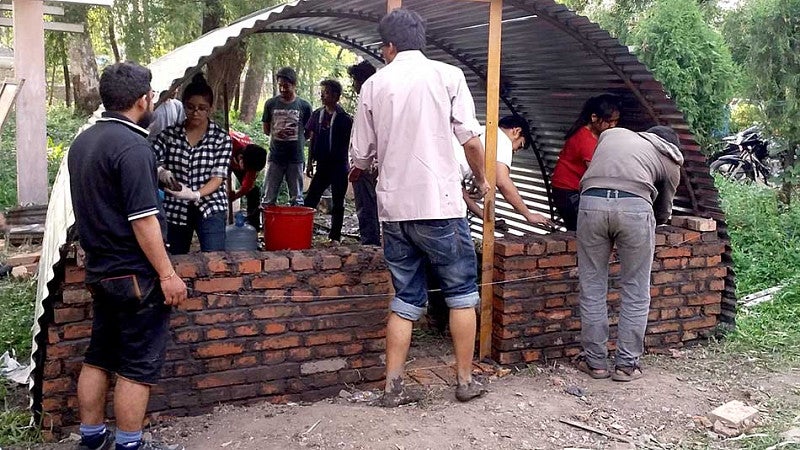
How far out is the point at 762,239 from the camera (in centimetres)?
795

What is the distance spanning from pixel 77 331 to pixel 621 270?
328 cm

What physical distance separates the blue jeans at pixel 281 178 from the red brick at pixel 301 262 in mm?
4462

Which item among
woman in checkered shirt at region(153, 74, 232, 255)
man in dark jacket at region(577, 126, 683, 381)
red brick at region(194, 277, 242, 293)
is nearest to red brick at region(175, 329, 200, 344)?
red brick at region(194, 277, 242, 293)

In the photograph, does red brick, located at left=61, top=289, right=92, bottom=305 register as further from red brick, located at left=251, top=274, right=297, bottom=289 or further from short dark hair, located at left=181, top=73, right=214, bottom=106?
short dark hair, located at left=181, top=73, right=214, bottom=106

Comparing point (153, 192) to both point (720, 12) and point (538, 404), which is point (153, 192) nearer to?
point (538, 404)

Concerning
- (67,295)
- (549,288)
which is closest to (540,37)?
(549,288)

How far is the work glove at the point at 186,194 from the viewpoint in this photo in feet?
15.1

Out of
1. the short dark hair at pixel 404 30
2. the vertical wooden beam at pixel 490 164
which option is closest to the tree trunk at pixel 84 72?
the vertical wooden beam at pixel 490 164

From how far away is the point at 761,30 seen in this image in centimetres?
829

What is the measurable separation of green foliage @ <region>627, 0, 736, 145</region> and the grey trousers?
4.19 meters

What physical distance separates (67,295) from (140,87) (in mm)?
1180

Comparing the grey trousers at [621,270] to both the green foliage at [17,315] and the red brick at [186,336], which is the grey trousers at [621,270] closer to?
the red brick at [186,336]

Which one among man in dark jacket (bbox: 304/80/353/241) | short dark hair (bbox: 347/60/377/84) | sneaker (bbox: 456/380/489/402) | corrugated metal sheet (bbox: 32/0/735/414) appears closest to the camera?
sneaker (bbox: 456/380/489/402)

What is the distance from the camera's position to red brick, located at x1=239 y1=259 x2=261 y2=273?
413 cm
